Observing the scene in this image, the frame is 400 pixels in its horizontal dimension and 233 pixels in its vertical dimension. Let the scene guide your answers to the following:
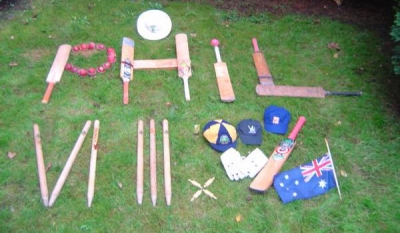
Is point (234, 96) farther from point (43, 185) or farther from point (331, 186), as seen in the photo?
point (43, 185)

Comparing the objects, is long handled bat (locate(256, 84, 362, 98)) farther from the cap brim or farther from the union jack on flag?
the cap brim

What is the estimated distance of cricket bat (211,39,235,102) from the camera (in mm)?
4621

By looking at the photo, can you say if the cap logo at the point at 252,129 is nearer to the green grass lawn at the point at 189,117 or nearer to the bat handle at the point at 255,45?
the green grass lawn at the point at 189,117

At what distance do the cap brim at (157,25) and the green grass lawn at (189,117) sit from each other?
0.34ft

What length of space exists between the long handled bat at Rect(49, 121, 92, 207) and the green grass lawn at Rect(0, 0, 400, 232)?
7 centimetres

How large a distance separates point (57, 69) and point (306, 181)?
3241 mm

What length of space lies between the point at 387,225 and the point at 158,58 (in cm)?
333

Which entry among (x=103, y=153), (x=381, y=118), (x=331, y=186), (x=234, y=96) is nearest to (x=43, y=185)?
(x=103, y=153)

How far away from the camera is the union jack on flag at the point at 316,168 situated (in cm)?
375

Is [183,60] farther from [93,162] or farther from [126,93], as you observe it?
[93,162]

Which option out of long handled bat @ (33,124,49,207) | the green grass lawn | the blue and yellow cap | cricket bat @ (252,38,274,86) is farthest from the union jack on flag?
long handled bat @ (33,124,49,207)

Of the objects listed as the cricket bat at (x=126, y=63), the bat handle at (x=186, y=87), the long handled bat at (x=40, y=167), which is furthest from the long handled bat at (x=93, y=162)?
the bat handle at (x=186, y=87)

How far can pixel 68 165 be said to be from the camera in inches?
149

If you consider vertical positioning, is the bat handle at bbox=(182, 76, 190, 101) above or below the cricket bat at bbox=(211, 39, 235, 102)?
below
